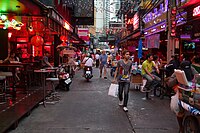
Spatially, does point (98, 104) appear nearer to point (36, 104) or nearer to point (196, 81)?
point (36, 104)

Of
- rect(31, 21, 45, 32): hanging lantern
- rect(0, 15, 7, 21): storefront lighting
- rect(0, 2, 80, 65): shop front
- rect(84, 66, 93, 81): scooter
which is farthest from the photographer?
rect(84, 66, 93, 81): scooter

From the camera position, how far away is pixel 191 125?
5320 mm

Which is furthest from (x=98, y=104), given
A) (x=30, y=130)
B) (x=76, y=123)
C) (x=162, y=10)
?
(x=162, y=10)

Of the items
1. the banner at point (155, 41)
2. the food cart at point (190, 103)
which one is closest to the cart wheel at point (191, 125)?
the food cart at point (190, 103)

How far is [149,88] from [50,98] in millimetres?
3757

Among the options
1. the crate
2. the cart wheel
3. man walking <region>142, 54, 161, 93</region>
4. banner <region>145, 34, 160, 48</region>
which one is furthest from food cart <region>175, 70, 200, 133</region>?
banner <region>145, 34, 160, 48</region>

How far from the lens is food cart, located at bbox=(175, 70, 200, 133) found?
508 cm

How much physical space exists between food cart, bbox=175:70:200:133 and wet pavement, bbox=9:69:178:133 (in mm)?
1253

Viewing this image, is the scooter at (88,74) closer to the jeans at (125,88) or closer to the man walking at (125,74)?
the jeans at (125,88)

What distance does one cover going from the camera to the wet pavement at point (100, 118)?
688 centimetres

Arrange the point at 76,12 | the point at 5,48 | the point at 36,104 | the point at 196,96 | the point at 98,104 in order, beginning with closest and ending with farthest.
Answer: the point at 196,96
the point at 36,104
the point at 98,104
the point at 5,48
the point at 76,12

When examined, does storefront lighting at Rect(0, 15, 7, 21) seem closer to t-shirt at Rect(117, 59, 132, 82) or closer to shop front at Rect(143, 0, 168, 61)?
t-shirt at Rect(117, 59, 132, 82)

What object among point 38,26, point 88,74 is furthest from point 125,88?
point 38,26

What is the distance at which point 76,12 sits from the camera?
3209cm
